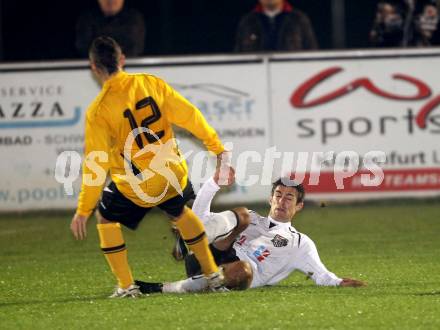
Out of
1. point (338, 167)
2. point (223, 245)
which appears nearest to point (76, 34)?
point (338, 167)

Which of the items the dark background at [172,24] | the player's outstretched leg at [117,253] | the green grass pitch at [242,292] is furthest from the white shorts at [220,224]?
the dark background at [172,24]

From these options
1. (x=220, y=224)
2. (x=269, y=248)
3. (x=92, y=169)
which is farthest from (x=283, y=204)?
(x=92, y=169)

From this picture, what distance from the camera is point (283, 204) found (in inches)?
374

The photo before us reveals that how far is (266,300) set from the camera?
874 centimetres

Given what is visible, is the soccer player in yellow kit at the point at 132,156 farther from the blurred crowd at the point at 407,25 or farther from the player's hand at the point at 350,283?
the blurred crowd at the point at 407,25

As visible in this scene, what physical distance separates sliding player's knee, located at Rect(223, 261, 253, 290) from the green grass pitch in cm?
9

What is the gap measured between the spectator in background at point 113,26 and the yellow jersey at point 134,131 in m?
6.68

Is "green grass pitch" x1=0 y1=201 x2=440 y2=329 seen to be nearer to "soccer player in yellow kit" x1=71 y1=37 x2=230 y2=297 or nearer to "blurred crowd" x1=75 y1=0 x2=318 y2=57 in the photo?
"soccer player in yellow kit" x1=71 y1=37 x2=230 y2=297

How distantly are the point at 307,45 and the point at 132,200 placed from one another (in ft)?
24.1

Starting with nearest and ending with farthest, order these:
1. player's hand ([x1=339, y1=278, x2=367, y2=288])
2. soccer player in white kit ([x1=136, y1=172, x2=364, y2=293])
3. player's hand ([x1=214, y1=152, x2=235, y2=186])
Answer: player's hand ([x1=214, y1=152, x2=235, y2=186]) → player's hand ([x1=339, y1=278, x2=367, y2=288]) → soccer player in white kit ([x1=136, y1=172, x2=364, y2=293])

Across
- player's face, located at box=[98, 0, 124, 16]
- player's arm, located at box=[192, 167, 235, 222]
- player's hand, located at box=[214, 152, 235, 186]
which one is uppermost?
player's face, located at box=[98, 0, 124, 16]

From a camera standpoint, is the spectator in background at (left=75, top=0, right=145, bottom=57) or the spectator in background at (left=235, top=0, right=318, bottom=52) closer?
the spectator in background at (left=75, top=0, right=145, bottom=57)

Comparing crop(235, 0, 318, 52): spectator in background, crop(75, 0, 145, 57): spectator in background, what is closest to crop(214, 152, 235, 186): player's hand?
crop(75, 0, 145, 57): spectator in background

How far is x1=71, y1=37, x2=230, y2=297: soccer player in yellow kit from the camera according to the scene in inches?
342
